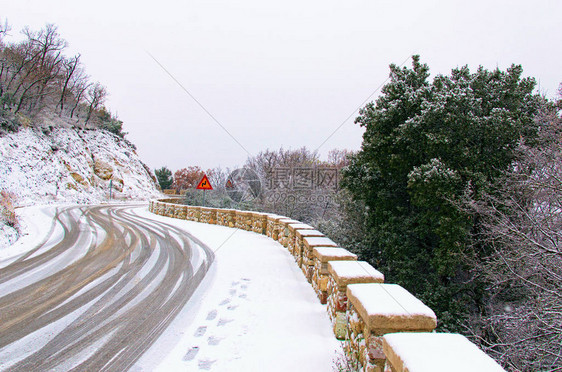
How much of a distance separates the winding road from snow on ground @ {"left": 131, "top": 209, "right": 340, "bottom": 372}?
12.0 inches

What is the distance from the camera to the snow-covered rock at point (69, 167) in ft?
90.4

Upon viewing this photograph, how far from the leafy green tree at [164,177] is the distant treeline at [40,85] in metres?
16.4

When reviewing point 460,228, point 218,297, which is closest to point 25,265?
point 218,297

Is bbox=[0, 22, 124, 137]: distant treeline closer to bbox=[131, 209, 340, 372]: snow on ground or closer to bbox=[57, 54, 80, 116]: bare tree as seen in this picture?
bbox=[57, 54, 80, 116]: bare tree

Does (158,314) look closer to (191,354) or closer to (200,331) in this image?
(200,331)

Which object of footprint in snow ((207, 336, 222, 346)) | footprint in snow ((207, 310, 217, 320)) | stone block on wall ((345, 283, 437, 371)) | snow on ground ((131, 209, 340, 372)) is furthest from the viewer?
footprint in snow ((207, 310, 217, 320))

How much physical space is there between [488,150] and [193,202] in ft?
69.7

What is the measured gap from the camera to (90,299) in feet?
17.0

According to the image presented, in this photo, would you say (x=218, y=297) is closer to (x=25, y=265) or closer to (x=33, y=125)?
(x=25, y=265)

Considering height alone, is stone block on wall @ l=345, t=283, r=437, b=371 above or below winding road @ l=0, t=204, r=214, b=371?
above

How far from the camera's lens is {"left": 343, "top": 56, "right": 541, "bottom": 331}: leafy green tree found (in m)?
11.1

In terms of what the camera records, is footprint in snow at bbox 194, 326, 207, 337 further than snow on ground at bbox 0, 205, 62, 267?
No

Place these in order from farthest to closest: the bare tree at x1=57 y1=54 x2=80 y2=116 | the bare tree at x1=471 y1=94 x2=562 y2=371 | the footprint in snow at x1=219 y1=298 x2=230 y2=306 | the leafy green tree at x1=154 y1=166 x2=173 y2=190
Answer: the leafy green tree at x1=154 y1=166 x2=173 y2=190 → the bare tree at x1=57 y1=54 x2=80 y2=116 → the bare tree at x1=471 y1=94 x2=562 y2=371 → the footprint in snow at x1=219 y1=298 x2=230 y2=306

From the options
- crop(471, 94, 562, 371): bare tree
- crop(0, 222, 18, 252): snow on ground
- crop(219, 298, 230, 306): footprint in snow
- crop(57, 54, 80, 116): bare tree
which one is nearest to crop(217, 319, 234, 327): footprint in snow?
crop(219, 298, 230, 306): footprint in snow
